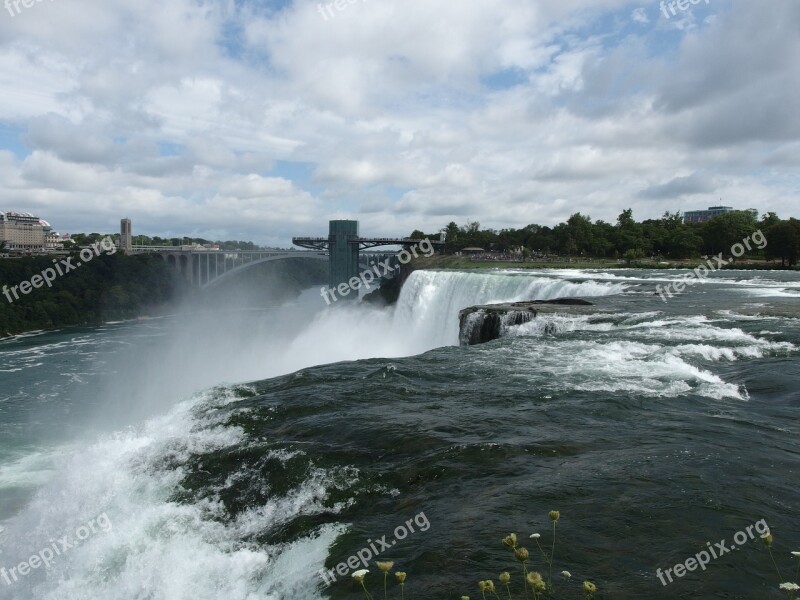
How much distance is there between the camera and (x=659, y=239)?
55.0 metres

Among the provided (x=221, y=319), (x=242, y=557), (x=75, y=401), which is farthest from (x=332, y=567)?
(x=221, y=319)

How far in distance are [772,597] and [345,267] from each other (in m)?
53.0

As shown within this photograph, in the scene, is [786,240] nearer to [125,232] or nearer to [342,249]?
[342,249]

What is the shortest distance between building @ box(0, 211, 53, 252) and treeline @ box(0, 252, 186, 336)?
155 ft

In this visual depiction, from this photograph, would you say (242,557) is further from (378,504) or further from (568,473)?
(568,473)

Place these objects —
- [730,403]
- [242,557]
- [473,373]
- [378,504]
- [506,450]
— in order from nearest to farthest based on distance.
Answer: [242,557]
[378,504]
[506,450]
[730,403]
[473,373]

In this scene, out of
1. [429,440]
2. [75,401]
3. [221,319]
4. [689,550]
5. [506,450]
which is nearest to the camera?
[689,550]

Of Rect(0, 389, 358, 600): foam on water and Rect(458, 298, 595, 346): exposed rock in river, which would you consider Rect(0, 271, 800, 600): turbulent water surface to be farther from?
Rect(458, 298, 595, 346): exposed rock in river

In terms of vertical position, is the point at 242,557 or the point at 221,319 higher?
the point at 242,557

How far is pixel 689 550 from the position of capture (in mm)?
4039

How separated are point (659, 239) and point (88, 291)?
2232 inches

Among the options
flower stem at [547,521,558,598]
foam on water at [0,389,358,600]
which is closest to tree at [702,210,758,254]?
flower stem at [547,521,558,598]

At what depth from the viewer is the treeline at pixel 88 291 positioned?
48594 mm

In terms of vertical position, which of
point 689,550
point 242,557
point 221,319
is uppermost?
point 689,550
